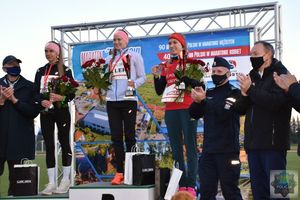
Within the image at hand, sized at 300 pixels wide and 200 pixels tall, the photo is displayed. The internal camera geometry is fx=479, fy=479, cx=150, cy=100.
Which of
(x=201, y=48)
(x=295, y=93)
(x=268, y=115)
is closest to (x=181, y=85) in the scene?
(x=268, y=115)

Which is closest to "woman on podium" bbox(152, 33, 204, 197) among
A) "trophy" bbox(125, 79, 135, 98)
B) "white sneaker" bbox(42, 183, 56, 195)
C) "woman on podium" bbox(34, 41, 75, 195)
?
"trophy" bbox(125, 79, 135, 98)

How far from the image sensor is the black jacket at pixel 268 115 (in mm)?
4184

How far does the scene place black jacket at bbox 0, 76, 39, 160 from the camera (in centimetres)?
578

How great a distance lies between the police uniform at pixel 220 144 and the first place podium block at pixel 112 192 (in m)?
0.59

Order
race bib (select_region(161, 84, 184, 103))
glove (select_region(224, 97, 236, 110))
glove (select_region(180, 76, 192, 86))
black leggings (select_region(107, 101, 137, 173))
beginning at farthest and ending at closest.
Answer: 1. black leggings (select_region(107, 101, 137, 173))
2. race bib (select_region(161, 84, 184, 103))
3. glove (select_region(180, 76, 192, 86))
4. glove (select_region(224, 97, 236, 110))

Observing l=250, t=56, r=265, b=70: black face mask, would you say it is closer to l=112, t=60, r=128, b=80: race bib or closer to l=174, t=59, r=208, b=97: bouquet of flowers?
l=174, t=59, r=208, b=97: bouquet of flowers

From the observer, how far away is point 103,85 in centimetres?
540

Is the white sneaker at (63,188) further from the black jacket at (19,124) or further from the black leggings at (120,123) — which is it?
the black leggings at (120,123)

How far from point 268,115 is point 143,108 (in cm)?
462

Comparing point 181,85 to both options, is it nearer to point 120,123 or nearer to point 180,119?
point 180,119

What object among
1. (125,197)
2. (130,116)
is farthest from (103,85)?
(125,197)

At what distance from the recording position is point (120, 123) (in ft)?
18.0

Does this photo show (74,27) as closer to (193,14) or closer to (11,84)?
(193,14)

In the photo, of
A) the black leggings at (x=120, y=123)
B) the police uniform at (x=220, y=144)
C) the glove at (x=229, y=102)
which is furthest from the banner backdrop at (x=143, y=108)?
the glove at (x=229, y=102)
